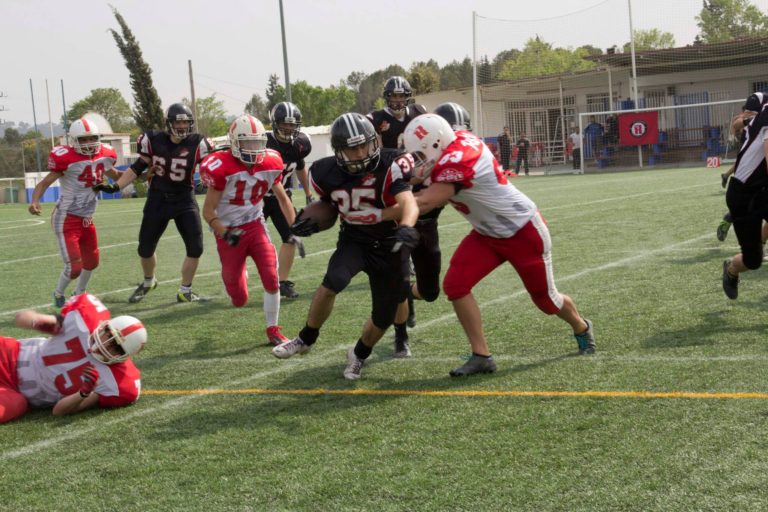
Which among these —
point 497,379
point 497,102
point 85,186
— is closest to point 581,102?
point 497,102

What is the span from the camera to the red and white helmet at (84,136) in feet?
30.1

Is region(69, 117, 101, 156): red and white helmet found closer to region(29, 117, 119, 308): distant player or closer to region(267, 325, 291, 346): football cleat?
region(29, 117, 119, 308): distant player

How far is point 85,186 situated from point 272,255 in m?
3.19

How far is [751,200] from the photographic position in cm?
656

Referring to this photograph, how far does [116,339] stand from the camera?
5.06 m

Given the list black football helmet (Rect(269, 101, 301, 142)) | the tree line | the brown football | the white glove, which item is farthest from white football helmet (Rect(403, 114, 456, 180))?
the tree line

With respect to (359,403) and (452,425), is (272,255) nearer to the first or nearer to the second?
(359,403)

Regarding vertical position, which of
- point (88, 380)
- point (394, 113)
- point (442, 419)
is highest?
point (394, 113)

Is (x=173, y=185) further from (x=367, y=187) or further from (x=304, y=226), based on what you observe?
(x=367, y=187)

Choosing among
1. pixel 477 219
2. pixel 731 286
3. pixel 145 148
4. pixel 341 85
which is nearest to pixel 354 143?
pixel 477 219

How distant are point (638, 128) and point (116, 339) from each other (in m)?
27.4

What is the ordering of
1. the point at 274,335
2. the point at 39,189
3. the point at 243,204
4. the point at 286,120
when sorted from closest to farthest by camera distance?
the point at 274,335 → the point at 243,204 → the point at 286,120 → the point at 39,189

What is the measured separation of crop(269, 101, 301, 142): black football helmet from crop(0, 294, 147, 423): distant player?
3.67 meters

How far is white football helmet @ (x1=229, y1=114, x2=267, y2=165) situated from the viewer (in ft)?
22.7
